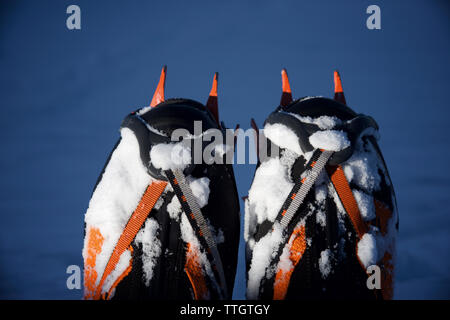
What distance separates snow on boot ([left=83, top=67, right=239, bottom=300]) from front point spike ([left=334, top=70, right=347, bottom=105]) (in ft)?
2.29

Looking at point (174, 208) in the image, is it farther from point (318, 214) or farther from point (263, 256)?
point (318, 214)

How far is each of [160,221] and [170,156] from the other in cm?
30

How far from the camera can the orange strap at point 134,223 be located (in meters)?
1.88

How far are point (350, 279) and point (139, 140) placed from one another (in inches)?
43.0

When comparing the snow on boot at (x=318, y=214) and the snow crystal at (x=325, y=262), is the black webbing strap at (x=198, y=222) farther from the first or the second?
the snow crystal at (x=325, y=262)

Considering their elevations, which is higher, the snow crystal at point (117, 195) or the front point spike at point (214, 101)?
the front point spike at point (214, 101)

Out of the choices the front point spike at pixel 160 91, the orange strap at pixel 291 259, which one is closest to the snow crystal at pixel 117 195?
the front point spike at pixel 160 91

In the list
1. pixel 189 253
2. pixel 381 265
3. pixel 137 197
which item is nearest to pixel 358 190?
pixel 381 265

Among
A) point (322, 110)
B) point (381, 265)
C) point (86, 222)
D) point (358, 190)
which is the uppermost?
point (322, 110)

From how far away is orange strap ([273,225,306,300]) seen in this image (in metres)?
1.87

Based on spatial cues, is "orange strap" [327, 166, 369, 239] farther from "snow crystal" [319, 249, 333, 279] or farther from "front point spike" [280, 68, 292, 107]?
"front point spike" [280, 68, 292, 107]

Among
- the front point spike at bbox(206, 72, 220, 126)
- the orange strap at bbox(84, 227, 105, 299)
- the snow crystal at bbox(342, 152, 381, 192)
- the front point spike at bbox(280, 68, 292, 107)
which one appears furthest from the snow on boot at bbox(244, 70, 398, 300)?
the orange strap at bbox(84, 227, 105, 299)
